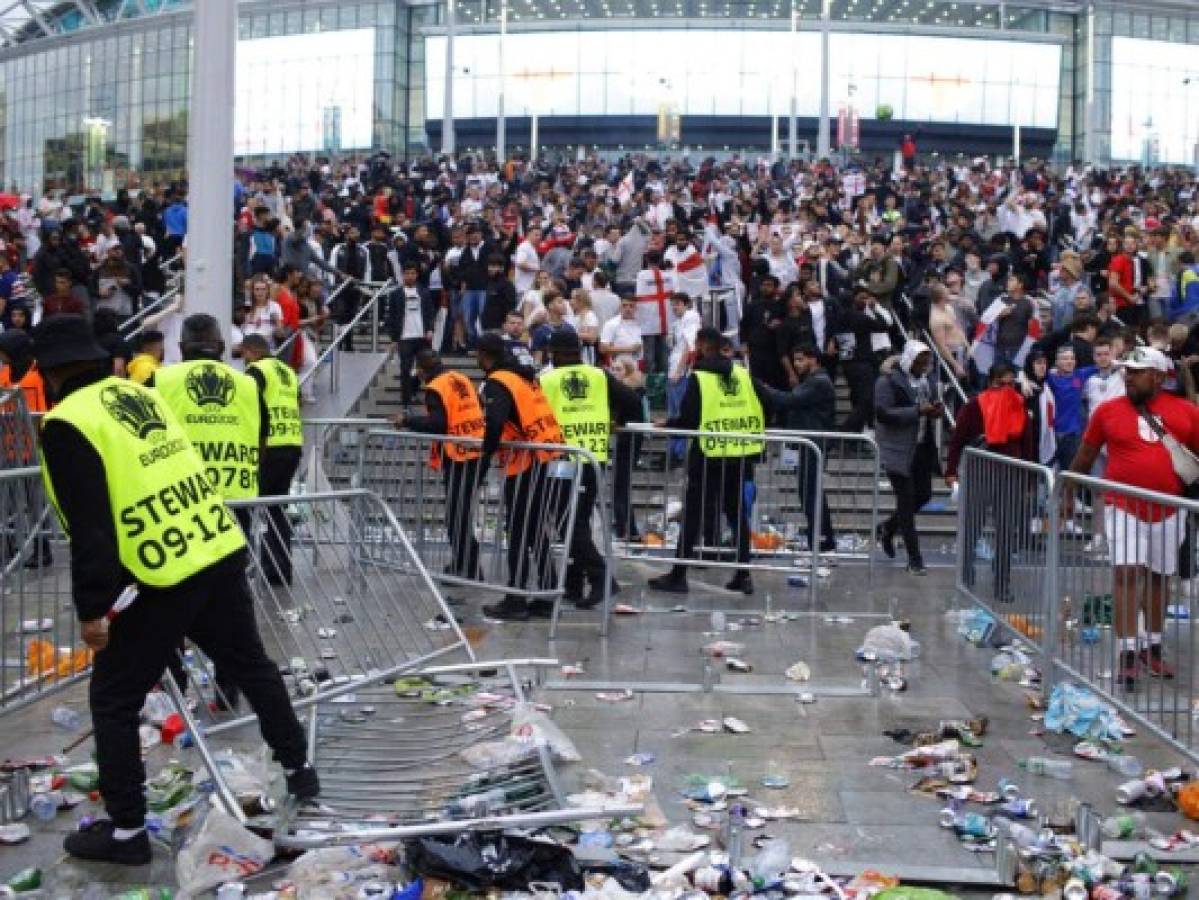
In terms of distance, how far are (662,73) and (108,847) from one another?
6130 centimetres

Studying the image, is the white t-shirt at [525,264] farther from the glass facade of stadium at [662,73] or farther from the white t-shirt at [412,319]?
the glass facade of stadium at [662,73]

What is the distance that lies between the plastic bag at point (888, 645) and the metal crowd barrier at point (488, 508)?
1.69 metres

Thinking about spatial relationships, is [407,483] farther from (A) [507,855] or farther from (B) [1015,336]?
(B) [1015,336]

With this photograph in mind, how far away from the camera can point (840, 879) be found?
519 centimetres

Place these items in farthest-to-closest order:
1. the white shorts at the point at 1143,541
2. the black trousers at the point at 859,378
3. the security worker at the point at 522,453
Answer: the black trousers at the point at 859,378 → the security worker at the point at 522,453 → the white shorts at the point at 1143,541

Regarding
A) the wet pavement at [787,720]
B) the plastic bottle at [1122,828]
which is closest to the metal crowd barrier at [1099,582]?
the wet pavement at [787,720]

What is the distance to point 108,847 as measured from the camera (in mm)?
5359

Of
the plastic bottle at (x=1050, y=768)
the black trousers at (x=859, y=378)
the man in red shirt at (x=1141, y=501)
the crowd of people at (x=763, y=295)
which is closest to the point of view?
the plastic bottle at (x=1050, y=768)

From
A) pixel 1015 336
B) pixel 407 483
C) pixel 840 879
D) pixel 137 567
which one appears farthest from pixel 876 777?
pixel 1015 336

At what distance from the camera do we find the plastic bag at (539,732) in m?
6.18

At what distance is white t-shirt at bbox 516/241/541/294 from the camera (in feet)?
62.0

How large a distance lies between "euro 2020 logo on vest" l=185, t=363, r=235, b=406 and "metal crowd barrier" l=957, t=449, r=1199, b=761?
463cm

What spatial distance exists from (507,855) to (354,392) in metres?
12.5

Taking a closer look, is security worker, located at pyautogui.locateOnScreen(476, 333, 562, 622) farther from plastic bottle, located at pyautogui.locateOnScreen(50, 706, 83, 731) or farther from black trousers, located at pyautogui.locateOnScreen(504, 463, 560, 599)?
plastic bottle, located at pyautogui.locateOnScreen(50, 706, 83, 731)
